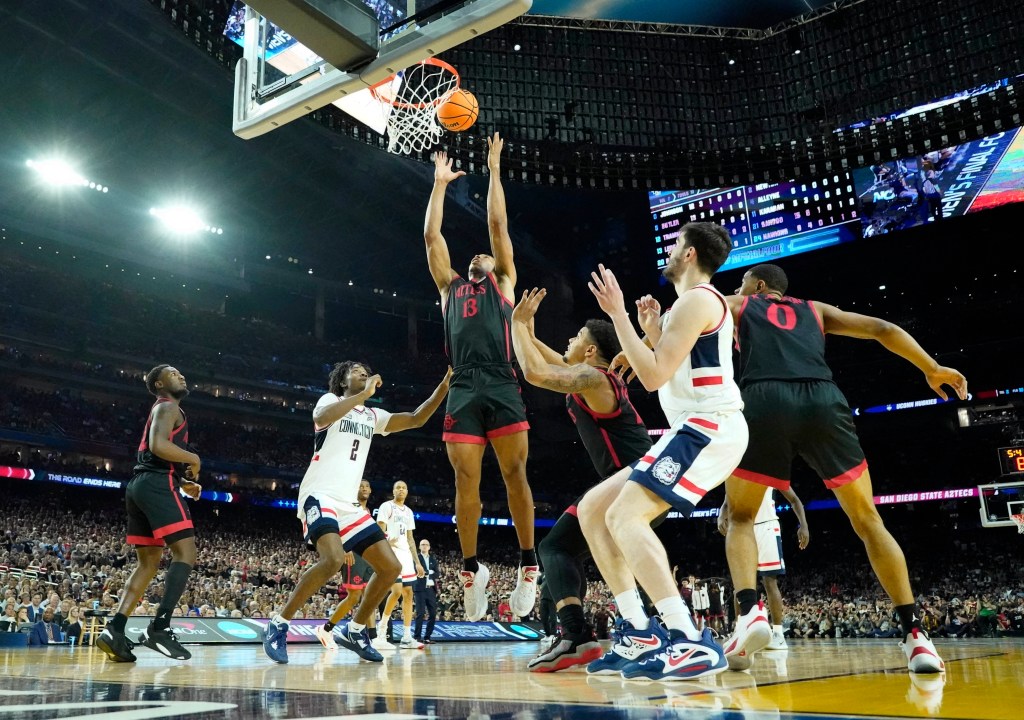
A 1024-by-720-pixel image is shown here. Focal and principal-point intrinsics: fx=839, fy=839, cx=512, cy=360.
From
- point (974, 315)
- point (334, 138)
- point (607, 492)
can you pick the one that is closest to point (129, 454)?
point (334, 138)

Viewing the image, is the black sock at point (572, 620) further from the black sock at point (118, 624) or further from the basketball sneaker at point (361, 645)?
the black sock at point (118, 624)

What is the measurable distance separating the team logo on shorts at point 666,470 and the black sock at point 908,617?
5.10 ft

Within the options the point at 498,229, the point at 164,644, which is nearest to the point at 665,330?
the point at 498,229

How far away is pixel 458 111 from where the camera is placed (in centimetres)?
998

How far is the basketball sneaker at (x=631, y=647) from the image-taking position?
3.88 metres

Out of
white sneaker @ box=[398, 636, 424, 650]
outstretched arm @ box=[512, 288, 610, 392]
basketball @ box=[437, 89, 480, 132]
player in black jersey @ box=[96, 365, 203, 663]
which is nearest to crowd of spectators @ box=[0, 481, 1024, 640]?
white sneaker @ box=[398, 636, 424, 650]

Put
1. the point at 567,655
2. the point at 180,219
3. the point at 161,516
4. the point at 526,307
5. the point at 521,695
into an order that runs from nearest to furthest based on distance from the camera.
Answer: the point at 521,695
the point at 526,307
the point at 567,655
the point at 161,516
the point at 180,219

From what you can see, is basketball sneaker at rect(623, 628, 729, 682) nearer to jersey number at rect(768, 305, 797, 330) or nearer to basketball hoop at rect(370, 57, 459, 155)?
jersey number at rect(768, 305, 797, 330)

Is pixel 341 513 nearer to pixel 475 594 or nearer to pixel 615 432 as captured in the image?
pixel 475 594

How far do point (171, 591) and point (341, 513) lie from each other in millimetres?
1530

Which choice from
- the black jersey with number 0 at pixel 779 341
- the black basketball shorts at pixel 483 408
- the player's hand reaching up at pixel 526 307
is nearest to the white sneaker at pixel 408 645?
the black basketball shorts at pixel 483 408

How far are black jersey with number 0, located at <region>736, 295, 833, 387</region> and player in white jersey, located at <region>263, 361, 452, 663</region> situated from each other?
240 centimetres

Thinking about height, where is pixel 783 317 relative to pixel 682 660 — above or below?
above

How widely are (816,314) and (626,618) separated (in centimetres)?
218
